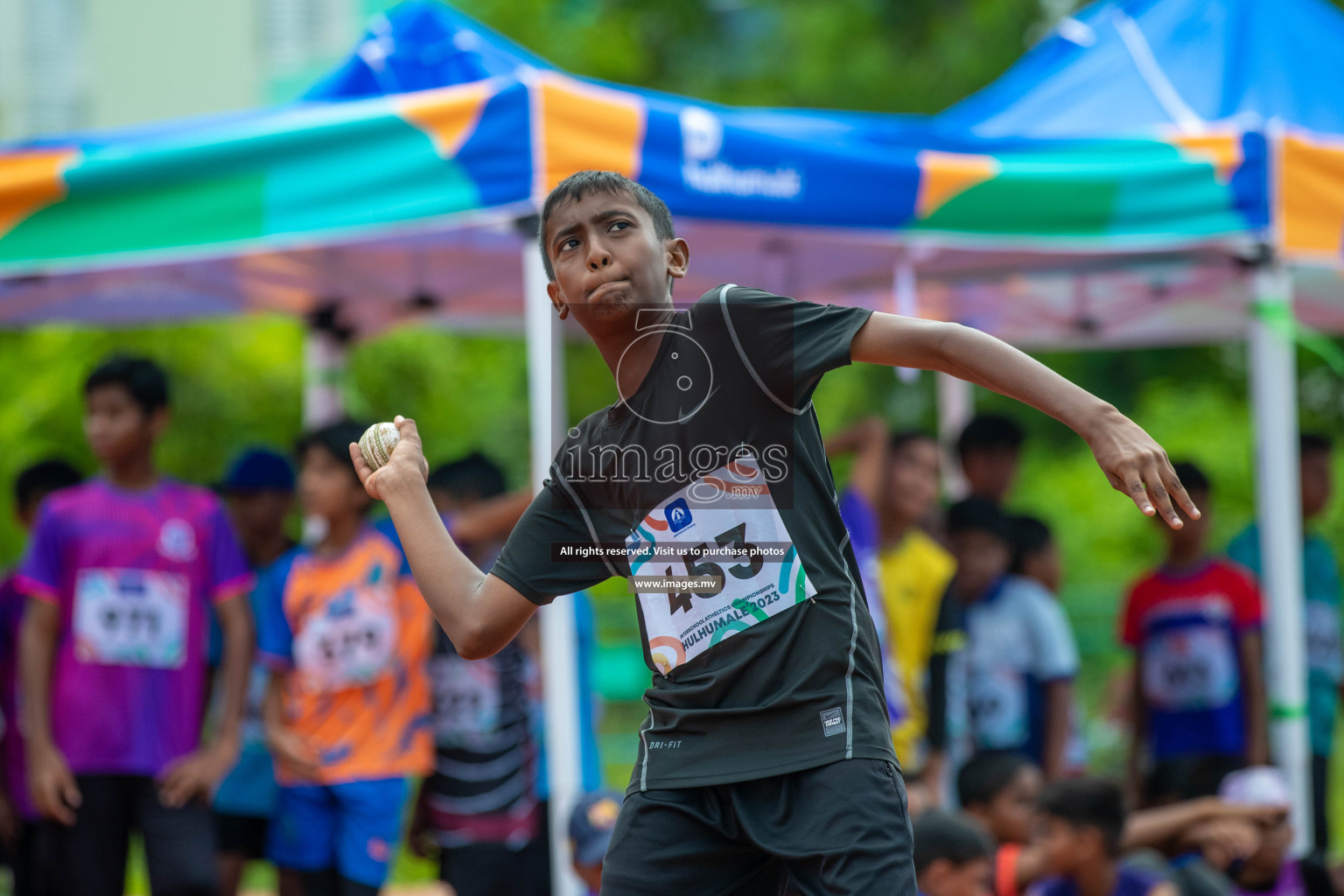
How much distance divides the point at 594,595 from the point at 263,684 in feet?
21.5

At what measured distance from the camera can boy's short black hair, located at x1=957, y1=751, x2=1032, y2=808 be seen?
4699 millimetres

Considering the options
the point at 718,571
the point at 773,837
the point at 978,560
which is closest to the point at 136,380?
the point at 718,571

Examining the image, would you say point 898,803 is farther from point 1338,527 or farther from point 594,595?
point 1338,527

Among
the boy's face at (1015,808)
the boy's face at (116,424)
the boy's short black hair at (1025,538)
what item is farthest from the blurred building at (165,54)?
the boy's face at (1015,808)

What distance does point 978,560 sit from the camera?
527 centimetres

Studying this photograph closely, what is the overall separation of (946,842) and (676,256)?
210 cm

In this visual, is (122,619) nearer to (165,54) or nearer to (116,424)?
(116,424)

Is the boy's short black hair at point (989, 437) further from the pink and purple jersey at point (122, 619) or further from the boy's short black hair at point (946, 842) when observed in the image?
the pink and purple jersey at point (122, 619)

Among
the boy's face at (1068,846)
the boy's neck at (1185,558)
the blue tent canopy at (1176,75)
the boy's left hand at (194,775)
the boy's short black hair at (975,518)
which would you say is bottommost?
the boy's face at (1068,846)

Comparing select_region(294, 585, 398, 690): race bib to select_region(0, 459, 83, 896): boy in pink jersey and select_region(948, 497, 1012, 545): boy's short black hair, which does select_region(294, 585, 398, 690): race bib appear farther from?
select_region(948, 497, 1012, 545): boy's short black hair

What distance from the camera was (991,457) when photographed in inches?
229

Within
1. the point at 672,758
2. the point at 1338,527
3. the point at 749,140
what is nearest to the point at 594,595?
the point at 1338,527

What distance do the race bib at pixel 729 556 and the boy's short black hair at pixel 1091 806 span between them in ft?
7.83

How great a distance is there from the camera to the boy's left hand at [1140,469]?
5.63 feet
